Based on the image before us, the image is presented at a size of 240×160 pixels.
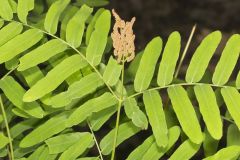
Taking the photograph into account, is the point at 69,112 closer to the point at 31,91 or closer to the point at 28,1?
the point at 31,91

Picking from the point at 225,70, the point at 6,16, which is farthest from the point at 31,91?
the point at 225,70

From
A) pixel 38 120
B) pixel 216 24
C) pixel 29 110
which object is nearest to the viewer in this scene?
pixel 29 110

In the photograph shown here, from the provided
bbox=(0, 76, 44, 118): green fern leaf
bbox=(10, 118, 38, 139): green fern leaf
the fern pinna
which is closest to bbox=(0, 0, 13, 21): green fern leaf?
the fern pinna

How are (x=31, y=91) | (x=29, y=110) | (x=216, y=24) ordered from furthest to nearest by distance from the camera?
(x=216, y=24) < (x=29, y=110) < (x=31, y=91)

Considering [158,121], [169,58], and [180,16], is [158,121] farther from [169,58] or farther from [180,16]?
[180,16]

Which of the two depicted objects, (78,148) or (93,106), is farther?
(78,148)

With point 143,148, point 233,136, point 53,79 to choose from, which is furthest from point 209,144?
point 53,79
